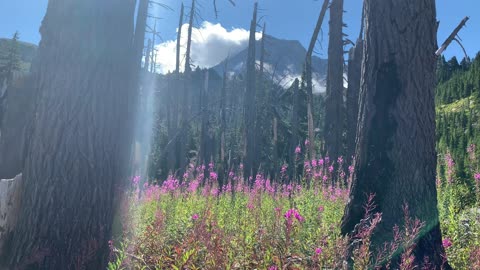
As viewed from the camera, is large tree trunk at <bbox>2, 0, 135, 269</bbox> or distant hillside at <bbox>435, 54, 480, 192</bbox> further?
distant hillside at <bbox>435, 54, 480, 192</bbox>

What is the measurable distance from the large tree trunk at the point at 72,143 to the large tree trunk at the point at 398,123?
6.92 ft

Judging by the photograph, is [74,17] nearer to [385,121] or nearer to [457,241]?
[385,121]

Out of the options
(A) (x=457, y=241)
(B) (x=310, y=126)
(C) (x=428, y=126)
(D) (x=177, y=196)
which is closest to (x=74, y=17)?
(C) (x=428, y=126)

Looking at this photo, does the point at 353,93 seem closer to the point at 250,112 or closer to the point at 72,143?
the point at 250,112

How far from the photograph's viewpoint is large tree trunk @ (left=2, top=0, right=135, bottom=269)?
9.55 ft

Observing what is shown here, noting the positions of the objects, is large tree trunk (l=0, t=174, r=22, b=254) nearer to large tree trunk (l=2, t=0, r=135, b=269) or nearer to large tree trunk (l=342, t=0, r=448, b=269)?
large tree trunk (l=2, t=0, r=135, b=269)

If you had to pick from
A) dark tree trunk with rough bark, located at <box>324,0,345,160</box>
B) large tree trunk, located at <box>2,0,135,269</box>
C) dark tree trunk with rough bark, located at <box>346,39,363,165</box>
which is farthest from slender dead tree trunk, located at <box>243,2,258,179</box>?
large tree trunk, located at <box>2,0,135,269</box>

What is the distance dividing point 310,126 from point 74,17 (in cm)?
680

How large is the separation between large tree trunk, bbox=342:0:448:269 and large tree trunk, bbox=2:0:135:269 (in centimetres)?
211

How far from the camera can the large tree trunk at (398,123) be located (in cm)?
335

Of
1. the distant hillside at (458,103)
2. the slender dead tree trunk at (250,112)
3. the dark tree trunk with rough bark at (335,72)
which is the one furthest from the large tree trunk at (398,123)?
the distant hillside at (458,103)

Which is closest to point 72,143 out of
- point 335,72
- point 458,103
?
point 335,72

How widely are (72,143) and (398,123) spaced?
2633 mm

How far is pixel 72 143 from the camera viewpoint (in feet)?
9.78
